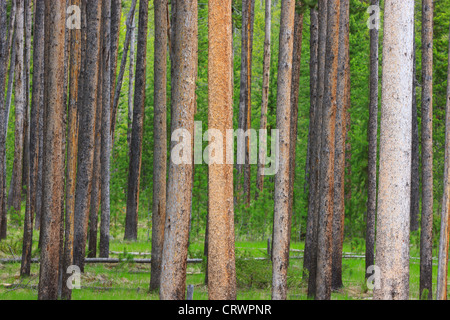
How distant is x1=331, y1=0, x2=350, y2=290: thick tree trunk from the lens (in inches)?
442

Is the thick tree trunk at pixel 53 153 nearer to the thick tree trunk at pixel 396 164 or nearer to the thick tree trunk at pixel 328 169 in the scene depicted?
the thick tree trunk at pixel 328 169

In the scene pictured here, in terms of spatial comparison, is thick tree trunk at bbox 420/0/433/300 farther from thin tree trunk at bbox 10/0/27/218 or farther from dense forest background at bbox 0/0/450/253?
thin tree trunk at bbox 10/0/27/218

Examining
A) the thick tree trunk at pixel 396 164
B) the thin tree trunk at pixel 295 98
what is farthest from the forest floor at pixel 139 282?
the thick tree trunk at pixel 396 164

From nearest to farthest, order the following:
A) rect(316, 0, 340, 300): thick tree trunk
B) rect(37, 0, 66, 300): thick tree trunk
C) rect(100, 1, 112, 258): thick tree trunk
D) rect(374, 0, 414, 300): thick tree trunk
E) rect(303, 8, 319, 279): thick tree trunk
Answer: rect(374, 0, 414, 300): thick tree trunk
rect(37, 0, 66, 300): thick tree trunk
rect(316, 0, 340, 300): thick tree trunk
rect(303, 8, 319, 279): thick tree trunk
rect(100, 1, 112, 258): thick tree trunk

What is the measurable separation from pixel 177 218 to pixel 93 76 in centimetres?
458

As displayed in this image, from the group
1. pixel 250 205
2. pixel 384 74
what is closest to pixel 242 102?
pixel 250 205

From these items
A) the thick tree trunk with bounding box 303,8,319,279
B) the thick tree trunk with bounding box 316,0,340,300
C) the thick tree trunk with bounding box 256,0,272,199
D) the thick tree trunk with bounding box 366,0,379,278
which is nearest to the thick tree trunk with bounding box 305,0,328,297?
the thick tree trunk with bounding box 303,8,319,279

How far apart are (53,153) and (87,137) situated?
218 cm

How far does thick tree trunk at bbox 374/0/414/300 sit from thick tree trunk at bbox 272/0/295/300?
8.49ft

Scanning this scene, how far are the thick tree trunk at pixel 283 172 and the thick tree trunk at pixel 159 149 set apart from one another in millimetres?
2515

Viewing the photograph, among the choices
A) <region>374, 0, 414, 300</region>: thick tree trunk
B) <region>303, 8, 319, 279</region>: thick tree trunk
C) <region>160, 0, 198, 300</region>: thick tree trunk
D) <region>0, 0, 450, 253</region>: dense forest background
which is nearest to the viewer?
<region>374, 0, 414, 300</region>: thick tree trunk

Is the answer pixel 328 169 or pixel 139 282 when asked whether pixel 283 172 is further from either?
pixel 139 282

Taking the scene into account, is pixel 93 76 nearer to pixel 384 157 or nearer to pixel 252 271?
pixel 252 271

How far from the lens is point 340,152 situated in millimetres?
11133
